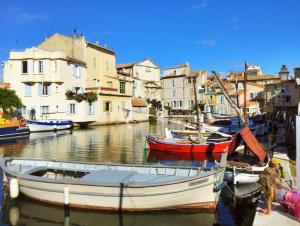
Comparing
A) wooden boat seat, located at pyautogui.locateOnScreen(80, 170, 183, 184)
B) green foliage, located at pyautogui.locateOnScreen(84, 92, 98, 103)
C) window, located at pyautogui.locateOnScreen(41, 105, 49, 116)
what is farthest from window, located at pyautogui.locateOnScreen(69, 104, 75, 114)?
wooden boat seat, located at pyautogui.locateOnScreen(80, 170, 183, 184)

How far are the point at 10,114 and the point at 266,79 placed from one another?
58622mm

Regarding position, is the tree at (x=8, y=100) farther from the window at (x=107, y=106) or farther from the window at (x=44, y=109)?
the window at (x=107, y=106)

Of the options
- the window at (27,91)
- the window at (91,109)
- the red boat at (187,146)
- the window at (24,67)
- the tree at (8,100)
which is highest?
the window at (24,67)

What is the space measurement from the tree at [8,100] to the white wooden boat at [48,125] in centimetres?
503

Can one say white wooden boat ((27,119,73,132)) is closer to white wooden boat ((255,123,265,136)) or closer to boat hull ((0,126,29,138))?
boat hull ((0,126,29,138))

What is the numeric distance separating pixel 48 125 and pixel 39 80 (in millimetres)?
8139

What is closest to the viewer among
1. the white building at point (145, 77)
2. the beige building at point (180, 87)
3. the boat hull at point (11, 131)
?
the boat hull at point (11, 131)

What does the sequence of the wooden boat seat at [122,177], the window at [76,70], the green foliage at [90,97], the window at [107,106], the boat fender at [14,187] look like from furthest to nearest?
the window at [107,106]
the window at [76,70]
the green foliage at [90,97]
the boat fender at [14,187]
the wooden boat seat at [122,177]

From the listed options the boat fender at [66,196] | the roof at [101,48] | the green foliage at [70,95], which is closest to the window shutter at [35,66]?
the green foliage at [70,95]

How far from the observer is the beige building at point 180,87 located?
82.8 m

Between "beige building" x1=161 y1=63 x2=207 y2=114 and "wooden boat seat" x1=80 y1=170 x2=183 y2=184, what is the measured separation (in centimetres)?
6800

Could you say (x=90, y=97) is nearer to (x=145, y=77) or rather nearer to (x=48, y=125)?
(x=48, y=125)

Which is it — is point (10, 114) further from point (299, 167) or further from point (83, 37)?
point (299, 167)

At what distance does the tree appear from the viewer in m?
45.0
